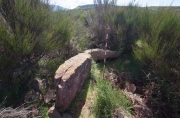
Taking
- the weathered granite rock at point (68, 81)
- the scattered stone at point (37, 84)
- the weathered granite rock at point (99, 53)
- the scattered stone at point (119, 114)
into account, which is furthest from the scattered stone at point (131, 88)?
the scattered stone at point (37, 84)

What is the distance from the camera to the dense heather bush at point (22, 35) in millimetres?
3582

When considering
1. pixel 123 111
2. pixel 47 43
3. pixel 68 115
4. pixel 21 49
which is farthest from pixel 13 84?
pixel 123 111

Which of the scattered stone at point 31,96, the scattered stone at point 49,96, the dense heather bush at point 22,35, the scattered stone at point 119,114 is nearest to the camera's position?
the scattered stone at point 119,114

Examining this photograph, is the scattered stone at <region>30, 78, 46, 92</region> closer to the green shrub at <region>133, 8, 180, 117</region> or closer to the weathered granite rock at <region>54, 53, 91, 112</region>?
the weathered granite rock at <region>54, 53, 91, 112</region>

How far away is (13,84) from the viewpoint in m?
4.16

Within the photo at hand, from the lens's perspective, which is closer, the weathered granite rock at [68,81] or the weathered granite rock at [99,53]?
the weathered granite rock at [68,81]

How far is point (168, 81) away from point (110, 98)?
79.9 inches

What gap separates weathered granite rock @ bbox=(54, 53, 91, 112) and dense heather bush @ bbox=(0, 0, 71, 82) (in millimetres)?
A: 909

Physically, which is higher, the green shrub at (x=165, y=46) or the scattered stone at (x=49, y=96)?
the green shrub at (x=165, y=46)

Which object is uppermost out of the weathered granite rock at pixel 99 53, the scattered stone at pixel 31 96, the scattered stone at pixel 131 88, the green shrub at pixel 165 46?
the green shrub at pixel 165 46

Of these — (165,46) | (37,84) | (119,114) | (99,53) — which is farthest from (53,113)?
(99,53)

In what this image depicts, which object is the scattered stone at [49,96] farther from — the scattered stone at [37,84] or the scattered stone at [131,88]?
the scattered stone at [131,88]

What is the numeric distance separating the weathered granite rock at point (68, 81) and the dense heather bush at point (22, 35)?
2.98 ft

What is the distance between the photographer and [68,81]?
347cm
